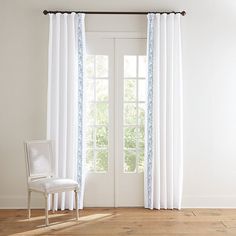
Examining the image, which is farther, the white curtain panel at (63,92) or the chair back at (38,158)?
the white curtain panel at (63,92)

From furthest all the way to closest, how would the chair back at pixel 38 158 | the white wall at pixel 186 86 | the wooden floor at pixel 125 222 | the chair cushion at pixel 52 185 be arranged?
1. the white wall at pixel 186 86
2. the chair back at pixel 38 158
3. the chair cushion at pixel 52 185
4. the wooden floor at pixel 125 222

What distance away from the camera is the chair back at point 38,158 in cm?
522

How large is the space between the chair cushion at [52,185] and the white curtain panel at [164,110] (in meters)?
1.06

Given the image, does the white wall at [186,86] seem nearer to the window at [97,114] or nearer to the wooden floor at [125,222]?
the wooden floor at [125,222]

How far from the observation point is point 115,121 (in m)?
5.77

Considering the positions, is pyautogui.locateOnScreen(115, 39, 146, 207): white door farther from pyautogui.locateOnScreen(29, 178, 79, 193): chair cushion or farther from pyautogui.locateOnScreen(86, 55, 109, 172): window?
pyautogui.locateOnScreen(29, 178, 79, 193): chair cushion

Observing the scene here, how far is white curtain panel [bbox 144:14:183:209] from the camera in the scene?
18.3 ft

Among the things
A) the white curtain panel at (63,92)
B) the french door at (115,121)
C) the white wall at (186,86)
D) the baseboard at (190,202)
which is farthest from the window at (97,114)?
the baseboard at (190,202)

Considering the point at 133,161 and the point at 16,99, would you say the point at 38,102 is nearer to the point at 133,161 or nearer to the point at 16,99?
the point at 16,99

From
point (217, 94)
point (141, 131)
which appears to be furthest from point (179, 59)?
point (141, 131)

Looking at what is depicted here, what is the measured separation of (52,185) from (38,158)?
494mm

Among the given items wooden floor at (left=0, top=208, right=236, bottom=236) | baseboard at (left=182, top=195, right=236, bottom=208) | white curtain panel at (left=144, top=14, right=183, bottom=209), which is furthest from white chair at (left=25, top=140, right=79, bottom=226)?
baseboard at (left=182, top=195, right=236, bottom=208)

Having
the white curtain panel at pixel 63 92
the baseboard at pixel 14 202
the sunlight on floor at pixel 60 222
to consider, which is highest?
the white curtain panel at pixel 63 92

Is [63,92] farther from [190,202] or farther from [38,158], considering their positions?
[190,202]
